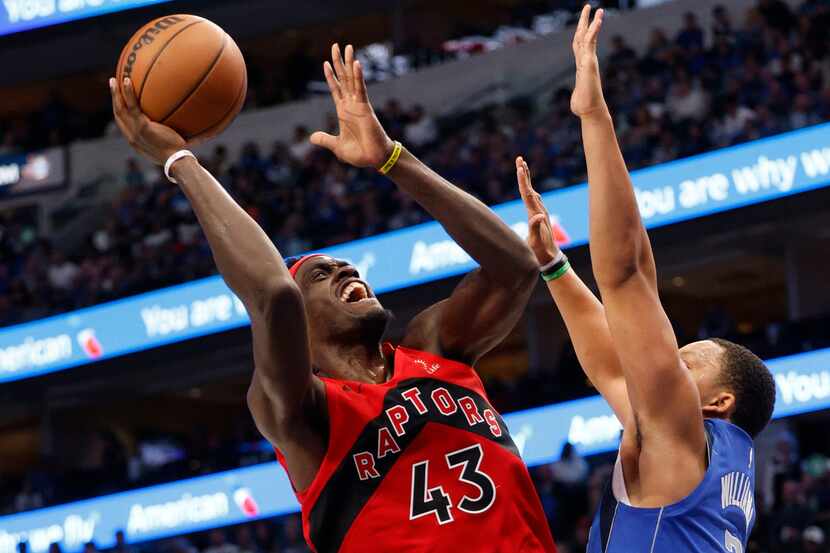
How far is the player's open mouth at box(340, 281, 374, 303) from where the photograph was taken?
398 cm

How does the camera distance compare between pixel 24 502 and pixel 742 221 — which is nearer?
pixel 742 221

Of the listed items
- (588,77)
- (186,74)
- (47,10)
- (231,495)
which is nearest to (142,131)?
(186,74)

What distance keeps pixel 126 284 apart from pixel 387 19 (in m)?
8.10

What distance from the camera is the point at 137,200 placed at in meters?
20.5

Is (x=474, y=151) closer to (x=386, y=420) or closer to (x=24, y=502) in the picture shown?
(x=24, y=502)

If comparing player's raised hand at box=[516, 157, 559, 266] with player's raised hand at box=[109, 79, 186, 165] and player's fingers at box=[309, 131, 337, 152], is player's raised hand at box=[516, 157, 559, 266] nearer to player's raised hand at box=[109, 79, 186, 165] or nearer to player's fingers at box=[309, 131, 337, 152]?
player's fingers at box=[309, 131, 337, 152]

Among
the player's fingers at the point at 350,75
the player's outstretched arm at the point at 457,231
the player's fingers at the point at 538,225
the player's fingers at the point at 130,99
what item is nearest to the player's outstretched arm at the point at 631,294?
the player's outstretched arm at the point at 457,231

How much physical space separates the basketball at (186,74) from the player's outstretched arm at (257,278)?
0.57 ft

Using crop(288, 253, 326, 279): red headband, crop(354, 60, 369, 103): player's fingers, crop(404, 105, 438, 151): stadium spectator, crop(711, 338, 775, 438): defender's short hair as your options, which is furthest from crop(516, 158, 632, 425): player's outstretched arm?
crop(404, 105, 438, 151): stadium spectator

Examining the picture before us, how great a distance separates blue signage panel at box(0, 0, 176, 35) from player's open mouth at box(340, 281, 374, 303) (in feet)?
56.8

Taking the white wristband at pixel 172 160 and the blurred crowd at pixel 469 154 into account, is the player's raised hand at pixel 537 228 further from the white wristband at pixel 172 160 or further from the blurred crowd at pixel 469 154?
the blurred crowd at pixel 469 154

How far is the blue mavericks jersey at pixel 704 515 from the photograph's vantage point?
345 centimetres

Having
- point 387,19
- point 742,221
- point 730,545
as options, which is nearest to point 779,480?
point 742,221

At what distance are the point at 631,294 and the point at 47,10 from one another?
1924 cm
